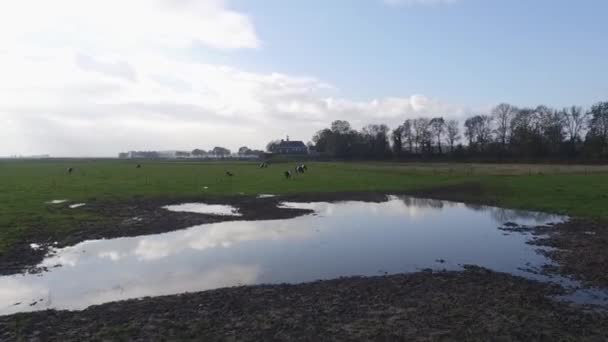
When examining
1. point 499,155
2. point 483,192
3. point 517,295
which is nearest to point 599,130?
point 499,155

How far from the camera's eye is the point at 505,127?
389 feet

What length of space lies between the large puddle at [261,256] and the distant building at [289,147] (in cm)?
16033

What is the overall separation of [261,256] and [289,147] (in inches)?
6836

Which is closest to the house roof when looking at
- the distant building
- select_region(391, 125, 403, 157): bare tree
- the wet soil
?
the distant building

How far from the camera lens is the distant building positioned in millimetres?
182375

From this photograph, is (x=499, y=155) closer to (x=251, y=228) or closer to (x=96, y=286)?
(x=251, y=228)

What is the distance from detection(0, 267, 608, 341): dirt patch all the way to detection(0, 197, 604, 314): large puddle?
1.15 m

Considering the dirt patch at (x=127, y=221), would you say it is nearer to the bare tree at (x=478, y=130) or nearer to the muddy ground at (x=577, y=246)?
the muddy ground at (x=577, y=246)

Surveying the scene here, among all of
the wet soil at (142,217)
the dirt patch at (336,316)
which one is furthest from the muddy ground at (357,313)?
the wet soil at (142,217)

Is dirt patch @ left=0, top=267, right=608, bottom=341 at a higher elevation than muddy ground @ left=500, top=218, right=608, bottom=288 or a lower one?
higher

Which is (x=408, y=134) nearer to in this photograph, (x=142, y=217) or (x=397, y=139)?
(x=397, y=139)

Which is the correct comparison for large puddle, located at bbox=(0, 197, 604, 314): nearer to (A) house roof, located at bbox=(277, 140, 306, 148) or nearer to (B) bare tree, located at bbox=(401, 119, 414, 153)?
(B) bare tree, located at bbox=(401, 119, 414, 153)

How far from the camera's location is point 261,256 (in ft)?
46.8

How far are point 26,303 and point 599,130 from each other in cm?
11686
